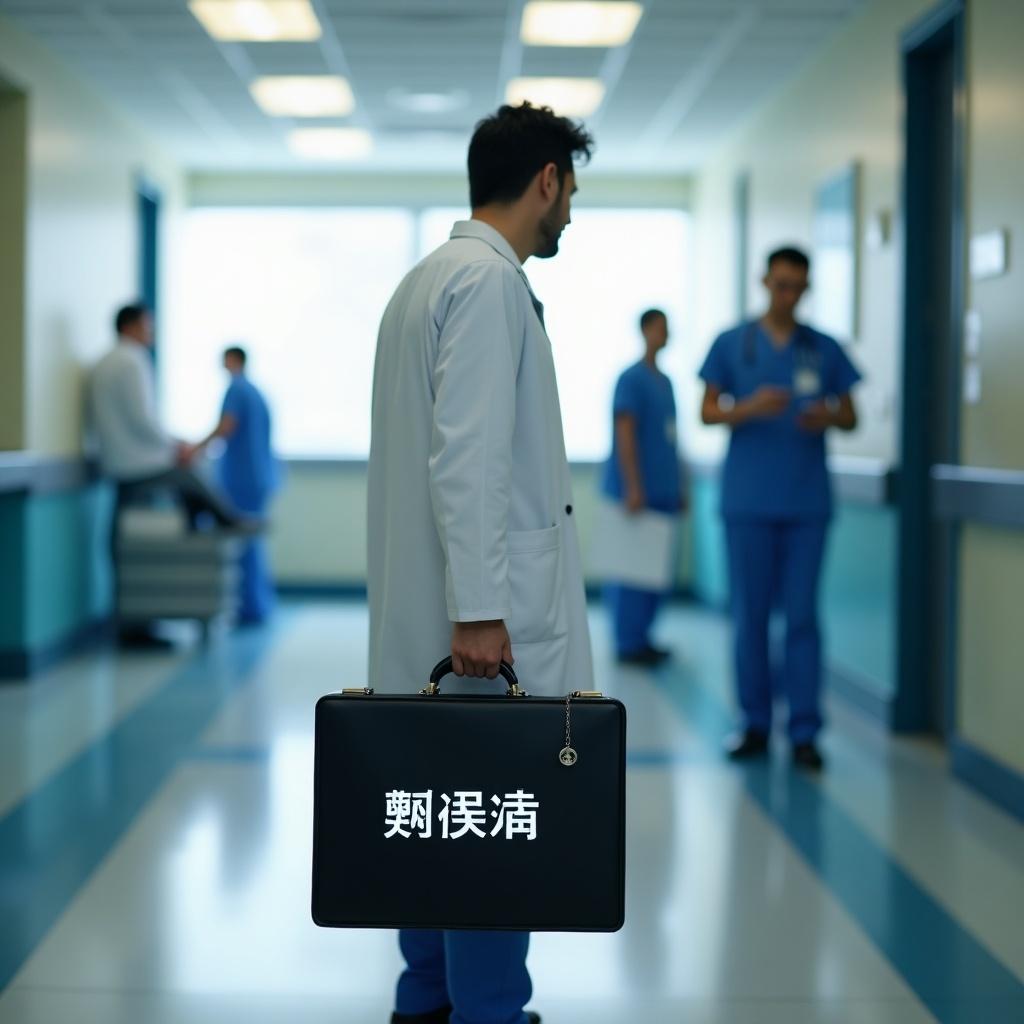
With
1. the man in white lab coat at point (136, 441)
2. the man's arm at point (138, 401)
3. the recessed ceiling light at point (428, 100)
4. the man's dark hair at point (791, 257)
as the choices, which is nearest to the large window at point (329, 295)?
the recessed ceiling light at point (428, 100)

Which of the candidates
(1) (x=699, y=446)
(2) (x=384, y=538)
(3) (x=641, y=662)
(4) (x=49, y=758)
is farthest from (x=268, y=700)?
(1) (x=699, y=446)

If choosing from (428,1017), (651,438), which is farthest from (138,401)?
(428,1017)

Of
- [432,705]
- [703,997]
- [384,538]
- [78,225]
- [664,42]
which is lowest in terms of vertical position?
[703,997]

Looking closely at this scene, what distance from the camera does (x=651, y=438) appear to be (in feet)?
19.1

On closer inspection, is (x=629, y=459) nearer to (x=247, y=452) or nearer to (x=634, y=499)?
(x=634, y=499)

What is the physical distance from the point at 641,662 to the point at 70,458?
2.64 metres

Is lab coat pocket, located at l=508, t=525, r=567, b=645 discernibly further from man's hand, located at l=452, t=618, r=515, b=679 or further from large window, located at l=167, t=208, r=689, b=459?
large window, located at l=167, t=208, r=689, b=459

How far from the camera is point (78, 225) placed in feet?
20.5

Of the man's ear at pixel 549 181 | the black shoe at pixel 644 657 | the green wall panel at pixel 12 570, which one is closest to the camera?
the man's ear at pixel 549 181

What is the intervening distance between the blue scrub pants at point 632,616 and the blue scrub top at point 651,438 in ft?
1.31

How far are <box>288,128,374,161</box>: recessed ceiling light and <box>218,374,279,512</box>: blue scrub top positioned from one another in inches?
54.7

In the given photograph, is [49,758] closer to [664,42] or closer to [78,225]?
[78,225]

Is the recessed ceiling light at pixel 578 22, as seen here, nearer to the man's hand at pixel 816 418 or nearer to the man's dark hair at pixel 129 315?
A: the man's hand at pixel 816 418

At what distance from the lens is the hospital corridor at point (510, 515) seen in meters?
1.78
